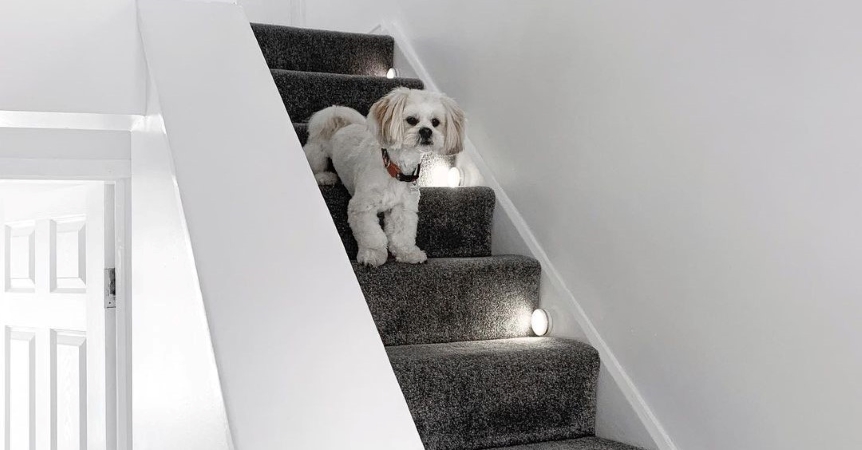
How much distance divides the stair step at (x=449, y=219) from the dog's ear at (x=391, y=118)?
0.30 m

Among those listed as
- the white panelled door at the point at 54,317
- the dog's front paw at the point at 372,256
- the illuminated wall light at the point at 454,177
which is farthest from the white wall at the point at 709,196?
the white panelled door at the point at 54,317

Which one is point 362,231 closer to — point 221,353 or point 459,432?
point 459,432

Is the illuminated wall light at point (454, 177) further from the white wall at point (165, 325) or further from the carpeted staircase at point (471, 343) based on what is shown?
the white wall at point (165, 325)

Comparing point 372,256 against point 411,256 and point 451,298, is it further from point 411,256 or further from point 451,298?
point 451,298

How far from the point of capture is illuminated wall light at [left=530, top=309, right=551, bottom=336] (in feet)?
7.18

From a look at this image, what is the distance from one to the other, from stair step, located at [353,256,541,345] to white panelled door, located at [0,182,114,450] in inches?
33.3

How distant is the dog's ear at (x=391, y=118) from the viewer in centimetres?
211

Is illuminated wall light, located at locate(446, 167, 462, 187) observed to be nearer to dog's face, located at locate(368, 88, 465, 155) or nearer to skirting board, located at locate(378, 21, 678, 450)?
skirting board, located at locate(378, 21, 678, 450)

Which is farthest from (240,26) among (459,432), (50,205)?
(50,205)

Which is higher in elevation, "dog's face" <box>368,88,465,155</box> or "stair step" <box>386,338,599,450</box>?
"dog's face" <box>368,88,465,155</box>

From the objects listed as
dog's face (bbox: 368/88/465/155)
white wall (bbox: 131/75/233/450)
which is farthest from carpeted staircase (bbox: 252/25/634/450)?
white wall (bbox: 131/75/233/450)

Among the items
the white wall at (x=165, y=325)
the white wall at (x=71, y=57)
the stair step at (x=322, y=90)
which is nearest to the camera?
the white wall at (x=165, y=325)

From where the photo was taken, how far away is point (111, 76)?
64.3 inches

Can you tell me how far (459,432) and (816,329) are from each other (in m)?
0.78
